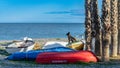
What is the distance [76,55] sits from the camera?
23000 mm

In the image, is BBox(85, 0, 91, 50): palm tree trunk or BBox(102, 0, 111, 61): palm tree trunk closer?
BBox(102, 0, 111, 61): palm tree trunk

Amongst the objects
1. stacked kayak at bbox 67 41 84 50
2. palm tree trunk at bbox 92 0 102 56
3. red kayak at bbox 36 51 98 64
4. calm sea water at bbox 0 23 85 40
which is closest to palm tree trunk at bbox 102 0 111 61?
red kayak at bbox 36 51 98 64

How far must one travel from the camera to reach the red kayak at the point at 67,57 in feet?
75.0

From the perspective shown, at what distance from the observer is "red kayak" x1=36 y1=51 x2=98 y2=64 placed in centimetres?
2288

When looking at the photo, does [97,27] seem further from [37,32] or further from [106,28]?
[37,32]

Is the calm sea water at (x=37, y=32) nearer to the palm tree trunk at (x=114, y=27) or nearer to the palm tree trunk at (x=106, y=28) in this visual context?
the palm tree trunk at (x=114, y=27)

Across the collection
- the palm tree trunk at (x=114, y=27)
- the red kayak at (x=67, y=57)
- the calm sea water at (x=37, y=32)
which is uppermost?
the palm tree trunk at (x=114, y=27)

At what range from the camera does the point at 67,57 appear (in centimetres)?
2281

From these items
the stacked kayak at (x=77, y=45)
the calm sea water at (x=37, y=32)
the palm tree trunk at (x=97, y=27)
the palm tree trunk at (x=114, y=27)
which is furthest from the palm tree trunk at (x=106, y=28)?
the calm sea water at (x=37, y=32)

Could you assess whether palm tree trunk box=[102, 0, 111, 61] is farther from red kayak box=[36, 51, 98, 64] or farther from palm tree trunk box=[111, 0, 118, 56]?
palm tree trunk box=[111, 0, 118, 56]

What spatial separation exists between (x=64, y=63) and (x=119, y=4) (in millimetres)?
5598

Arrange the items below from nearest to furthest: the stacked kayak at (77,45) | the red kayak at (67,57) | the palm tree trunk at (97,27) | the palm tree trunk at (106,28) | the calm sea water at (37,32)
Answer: the palm tree trunk at (106,28), the red kayak at (67,57), the palm tree trunk at (97,27), the stacked kayak at (77,45), the calm sea water at (37,32)

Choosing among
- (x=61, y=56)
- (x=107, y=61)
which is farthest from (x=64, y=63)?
(x=107, y=61)

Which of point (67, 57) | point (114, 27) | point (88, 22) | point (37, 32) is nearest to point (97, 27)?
point (88, 22)
